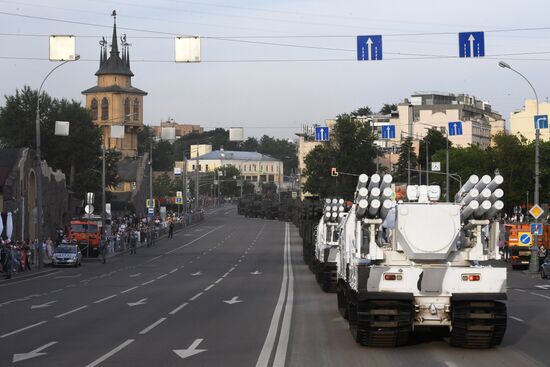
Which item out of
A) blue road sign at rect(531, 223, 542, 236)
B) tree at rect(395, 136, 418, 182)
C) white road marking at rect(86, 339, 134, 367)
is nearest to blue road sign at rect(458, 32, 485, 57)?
white road marking at rect(86, 339, 134, 367)

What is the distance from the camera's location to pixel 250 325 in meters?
23.2

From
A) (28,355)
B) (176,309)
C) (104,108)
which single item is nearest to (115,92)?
(104,108)

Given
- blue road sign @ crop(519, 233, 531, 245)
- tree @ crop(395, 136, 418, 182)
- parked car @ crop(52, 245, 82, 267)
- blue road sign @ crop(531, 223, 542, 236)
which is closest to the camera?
blue road sign @ crop(531, 223, 542, 236)

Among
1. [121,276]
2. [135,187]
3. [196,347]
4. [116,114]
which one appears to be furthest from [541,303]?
[116,114]

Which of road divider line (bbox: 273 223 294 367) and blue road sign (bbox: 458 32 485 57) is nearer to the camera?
road divider line (bbox: 273 223 294 367)

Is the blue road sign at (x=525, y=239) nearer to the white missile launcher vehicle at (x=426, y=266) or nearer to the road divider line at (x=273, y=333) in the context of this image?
the road divider line at (x=273, y=333)

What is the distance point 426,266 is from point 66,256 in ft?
146

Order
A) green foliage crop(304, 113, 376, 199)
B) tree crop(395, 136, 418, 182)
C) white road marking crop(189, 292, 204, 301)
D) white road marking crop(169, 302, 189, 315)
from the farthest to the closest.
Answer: green foliage crop(304, 113, 376, 199) < tree crop(395, 136, 418, 182) < white road marking crop(189, 292, 204, 301) < white road marking crop(169, 302, 189, 315)

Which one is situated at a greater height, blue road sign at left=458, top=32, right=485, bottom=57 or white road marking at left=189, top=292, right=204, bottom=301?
blue road sign at left=458, top=32, right=485, bottom=57

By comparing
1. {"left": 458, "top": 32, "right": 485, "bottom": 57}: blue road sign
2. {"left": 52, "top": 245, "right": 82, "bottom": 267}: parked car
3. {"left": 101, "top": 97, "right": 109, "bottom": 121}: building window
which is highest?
{"left": 101, "top": 97, "right": 109, "bottom": 121}: building window

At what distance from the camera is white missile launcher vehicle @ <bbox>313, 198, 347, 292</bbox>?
34.5 meters

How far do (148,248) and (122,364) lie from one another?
70.6 metres

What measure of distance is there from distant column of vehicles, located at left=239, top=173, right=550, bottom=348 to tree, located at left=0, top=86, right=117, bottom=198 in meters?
95.6

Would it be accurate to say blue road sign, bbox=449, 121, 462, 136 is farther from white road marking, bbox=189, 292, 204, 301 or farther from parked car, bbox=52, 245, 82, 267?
white road marking, bbox=189, 292, 204, 301
